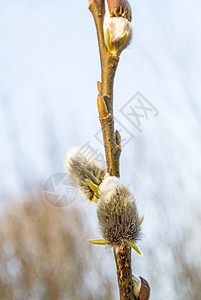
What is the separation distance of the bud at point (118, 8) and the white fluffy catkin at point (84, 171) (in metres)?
0.25

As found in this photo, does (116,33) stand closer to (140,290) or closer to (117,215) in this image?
(117,215)

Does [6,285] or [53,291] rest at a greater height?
[6,285]

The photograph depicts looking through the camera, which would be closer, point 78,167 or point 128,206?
point 128,206

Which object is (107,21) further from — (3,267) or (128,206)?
(3,267)

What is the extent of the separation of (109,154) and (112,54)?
17 centimetres

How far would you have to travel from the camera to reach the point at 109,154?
547mm

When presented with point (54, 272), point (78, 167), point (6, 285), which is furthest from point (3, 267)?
point (78, 167)

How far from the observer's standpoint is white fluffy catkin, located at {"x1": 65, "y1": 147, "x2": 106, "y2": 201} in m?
0.58

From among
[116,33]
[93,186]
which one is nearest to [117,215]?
[93,186]

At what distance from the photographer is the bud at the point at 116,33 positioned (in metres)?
0.55

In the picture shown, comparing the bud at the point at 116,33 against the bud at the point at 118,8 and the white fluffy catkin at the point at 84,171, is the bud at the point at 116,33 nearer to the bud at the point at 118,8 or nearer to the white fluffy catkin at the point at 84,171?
the bud at the point at 118,8

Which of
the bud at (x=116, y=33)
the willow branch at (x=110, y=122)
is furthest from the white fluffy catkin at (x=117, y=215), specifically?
the bud at (x=116, y=33)

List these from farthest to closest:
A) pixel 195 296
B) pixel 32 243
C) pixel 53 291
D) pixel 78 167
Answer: pixel 32 243, pixel 53 291, pixel 195 296, pixel 78 167

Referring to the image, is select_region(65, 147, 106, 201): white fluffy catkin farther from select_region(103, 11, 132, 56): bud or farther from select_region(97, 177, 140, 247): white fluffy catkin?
select_region(103, 11, 132, 56): bud
